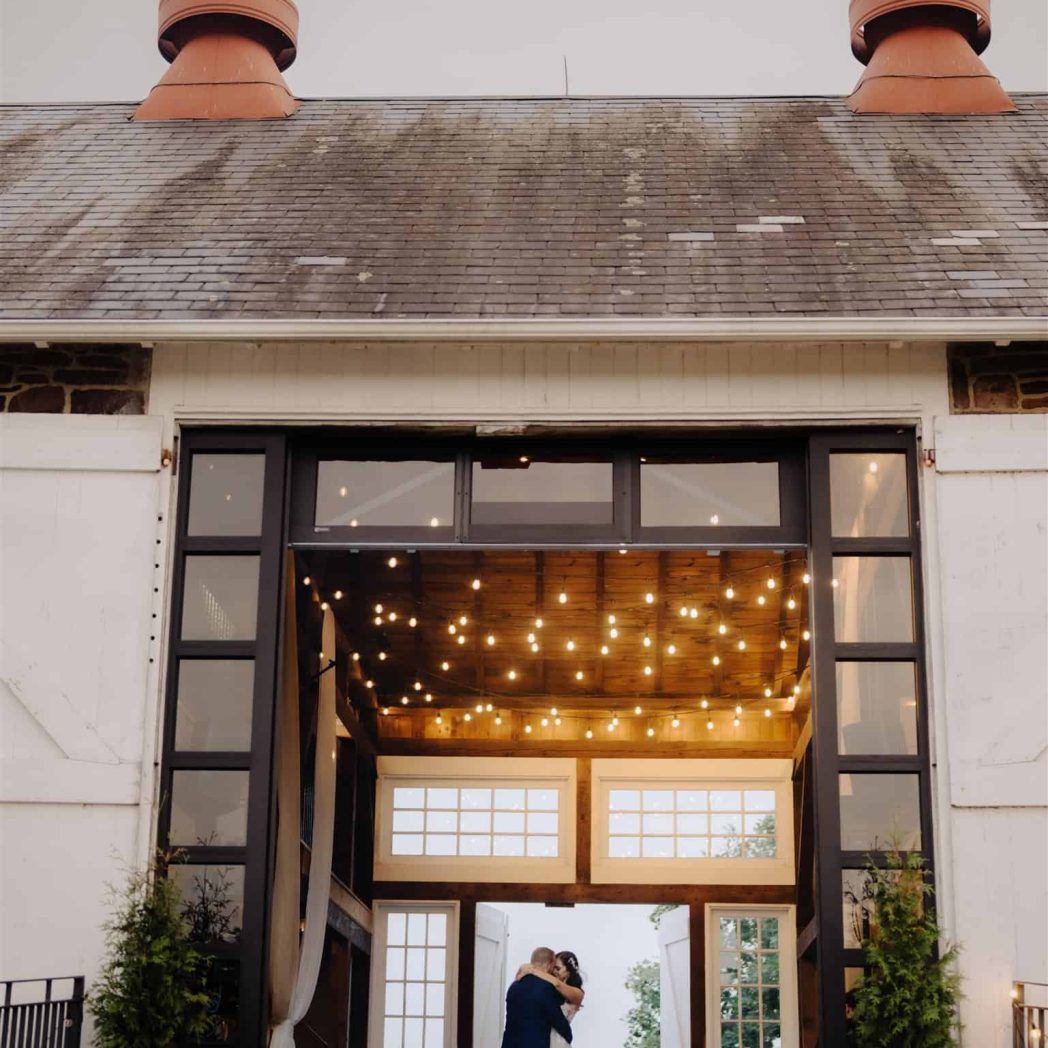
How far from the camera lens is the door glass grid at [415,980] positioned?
12070mm

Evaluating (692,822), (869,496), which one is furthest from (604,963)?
(869,496)

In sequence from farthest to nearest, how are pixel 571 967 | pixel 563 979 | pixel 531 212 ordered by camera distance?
1. pixel 571 967
2. pixel 563 979
3. pixel 531 212

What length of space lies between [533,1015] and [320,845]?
1.64m

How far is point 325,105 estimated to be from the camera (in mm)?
10164

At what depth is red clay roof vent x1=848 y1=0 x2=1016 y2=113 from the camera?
9.90 metres

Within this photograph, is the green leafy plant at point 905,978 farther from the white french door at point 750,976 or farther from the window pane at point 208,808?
the white french door at point 750,976

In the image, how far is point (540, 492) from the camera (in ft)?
23.8

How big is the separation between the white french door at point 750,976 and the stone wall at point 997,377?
20.7 ft

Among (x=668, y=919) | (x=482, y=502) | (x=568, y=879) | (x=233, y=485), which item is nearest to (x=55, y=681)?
(x=233, y=485)

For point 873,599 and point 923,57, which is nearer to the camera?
point 873,599

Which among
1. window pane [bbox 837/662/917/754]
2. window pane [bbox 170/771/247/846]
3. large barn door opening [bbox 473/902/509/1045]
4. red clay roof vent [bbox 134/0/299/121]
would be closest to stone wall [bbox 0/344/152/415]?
window pane [bbox 170/771/247/846]

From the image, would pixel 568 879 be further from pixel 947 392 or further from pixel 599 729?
pixel 947 392

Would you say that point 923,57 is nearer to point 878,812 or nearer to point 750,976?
point 878,812

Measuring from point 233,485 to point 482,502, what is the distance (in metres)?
1.19
